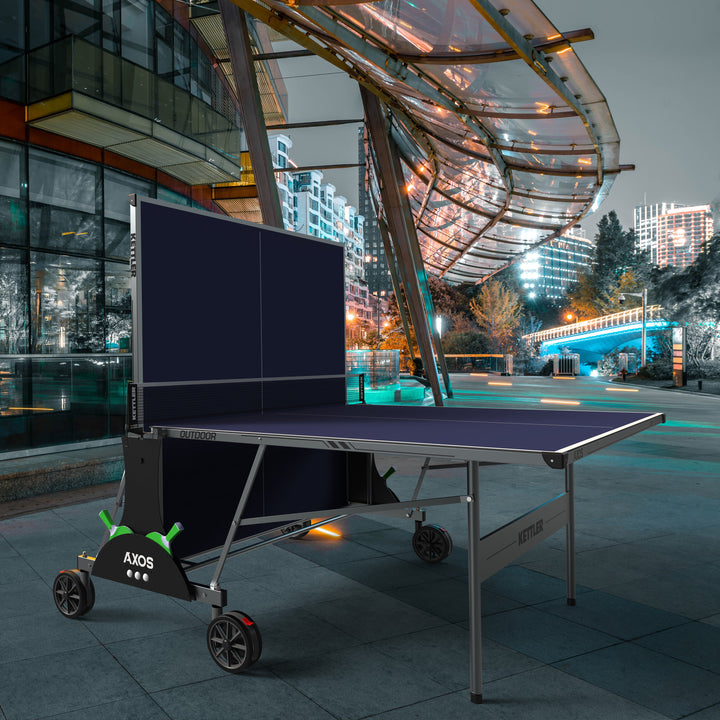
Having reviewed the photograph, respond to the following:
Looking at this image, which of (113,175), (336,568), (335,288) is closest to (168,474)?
(336,568)

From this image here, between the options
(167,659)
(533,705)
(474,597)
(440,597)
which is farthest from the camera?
(440,597)

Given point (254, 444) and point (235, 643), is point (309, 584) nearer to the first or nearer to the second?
point (254, 444)

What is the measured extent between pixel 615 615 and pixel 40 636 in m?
3.85

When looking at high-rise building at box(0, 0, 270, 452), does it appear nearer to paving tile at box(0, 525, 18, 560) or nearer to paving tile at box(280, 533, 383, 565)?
paving tile at box(0, 525, 18, 560)

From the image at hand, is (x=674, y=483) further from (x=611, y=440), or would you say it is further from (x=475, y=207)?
(x=475, y=207)

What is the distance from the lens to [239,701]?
3.53 m

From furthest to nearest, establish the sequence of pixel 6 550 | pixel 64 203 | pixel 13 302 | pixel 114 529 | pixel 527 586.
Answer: pixel 64 203, pixel 13 302, pixel 6 550, pixel 527 586, pixel 114 529

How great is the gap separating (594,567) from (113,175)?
47.6 ft

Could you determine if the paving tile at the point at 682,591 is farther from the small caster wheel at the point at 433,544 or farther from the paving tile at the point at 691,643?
the small caster wheel at the point at 433,544

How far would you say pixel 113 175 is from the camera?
16172 millimetres

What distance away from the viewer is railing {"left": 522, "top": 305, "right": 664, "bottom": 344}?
6207 centimetres

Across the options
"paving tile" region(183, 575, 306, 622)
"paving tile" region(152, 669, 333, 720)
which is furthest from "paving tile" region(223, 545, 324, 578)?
"paving tile" region(152, 669, 333, 720)

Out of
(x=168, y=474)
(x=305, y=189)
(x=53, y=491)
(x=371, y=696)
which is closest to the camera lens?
(x=371, y=696)

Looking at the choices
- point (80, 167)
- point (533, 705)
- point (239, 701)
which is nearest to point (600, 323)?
point (80, 167)
